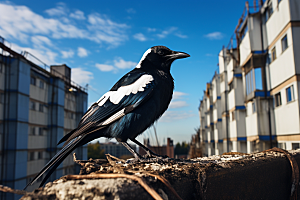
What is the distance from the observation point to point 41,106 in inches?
906

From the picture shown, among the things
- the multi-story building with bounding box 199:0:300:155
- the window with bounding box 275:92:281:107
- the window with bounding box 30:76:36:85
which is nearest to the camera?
the multi-story building with bounding box 199:0:300:155

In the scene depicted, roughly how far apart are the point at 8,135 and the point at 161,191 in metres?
19.7

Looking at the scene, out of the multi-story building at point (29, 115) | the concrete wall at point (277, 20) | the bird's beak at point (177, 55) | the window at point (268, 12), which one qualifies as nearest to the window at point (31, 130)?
the multi-story building at point (29, 115)

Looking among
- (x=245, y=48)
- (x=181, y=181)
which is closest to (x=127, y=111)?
(x=181, y=181)

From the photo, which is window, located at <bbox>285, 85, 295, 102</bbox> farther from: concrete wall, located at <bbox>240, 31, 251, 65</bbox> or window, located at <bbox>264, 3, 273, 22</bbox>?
window, located at <bbox>264, 3, 273, 22</bbox>

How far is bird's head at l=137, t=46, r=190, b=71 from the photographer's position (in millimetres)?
2486

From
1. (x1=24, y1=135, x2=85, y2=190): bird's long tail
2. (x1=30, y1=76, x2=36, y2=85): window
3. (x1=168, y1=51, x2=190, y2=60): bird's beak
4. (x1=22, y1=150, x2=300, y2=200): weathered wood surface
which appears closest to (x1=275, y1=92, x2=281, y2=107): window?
(x1=22, y1=150, x2=300, y2=200): weathered wood surface

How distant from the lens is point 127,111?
2074 mm

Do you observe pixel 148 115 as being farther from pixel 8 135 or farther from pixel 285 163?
pixel 8 135

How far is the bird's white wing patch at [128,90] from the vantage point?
2145mm

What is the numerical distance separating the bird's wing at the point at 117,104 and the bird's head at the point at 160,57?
0.88 feet

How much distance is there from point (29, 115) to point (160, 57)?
2117cm

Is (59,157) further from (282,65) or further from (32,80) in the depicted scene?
(32,80)

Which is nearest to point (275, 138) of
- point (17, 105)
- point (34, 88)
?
point (17, 105)
